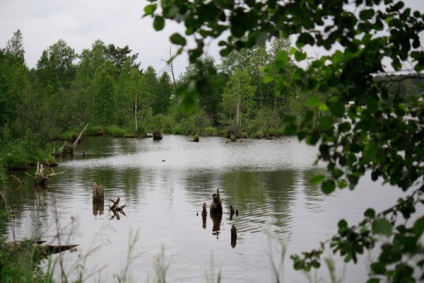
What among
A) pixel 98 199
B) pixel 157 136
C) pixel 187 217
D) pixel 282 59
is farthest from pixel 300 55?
pixel 157 136

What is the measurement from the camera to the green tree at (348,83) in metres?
3.00

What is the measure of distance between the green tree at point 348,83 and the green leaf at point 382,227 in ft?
0.80

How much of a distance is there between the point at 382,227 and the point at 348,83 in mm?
1383

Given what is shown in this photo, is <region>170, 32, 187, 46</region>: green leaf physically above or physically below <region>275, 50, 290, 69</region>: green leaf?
below

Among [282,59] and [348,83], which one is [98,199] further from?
[348,83]

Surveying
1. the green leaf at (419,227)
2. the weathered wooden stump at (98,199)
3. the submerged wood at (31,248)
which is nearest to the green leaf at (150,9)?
the green leaf at (419,227)

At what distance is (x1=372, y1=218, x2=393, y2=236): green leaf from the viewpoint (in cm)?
246

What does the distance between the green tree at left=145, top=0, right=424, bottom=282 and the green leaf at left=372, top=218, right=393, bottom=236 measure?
0.80 ft

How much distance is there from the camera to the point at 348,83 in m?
3.60

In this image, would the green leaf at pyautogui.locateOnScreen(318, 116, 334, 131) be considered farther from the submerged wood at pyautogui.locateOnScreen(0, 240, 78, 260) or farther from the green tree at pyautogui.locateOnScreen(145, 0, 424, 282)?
the submerged wood at pyautogui.locateOnScreen(0, 240, 78, 260)

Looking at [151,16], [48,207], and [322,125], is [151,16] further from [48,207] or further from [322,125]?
[48,207]

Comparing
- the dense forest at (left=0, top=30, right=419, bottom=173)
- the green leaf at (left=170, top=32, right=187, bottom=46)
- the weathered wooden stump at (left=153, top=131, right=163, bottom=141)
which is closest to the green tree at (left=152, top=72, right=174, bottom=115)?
the dense forest at (left=0, top=30, right=419, bottom=173)

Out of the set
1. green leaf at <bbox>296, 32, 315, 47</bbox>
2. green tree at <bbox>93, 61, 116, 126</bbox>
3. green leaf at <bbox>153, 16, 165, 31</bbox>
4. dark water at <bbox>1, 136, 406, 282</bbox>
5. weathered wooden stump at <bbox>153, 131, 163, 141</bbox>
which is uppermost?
green tree at <bbox>93, 61, 116, 126</bbox>

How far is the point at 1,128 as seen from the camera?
115ft
